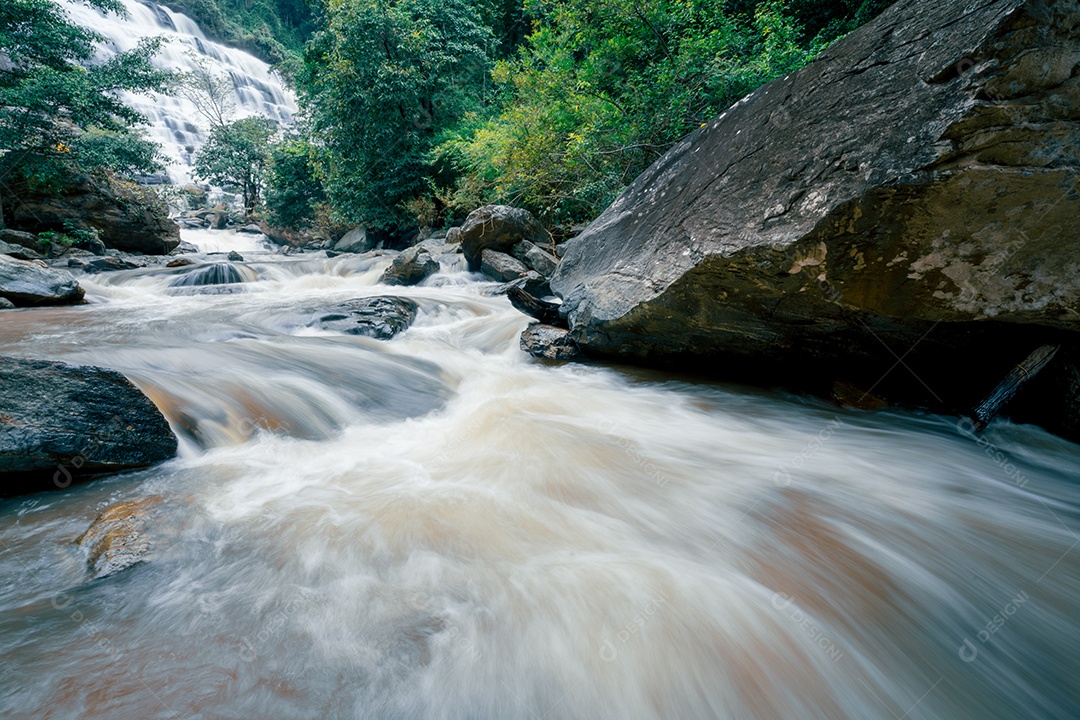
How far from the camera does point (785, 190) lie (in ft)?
8.52

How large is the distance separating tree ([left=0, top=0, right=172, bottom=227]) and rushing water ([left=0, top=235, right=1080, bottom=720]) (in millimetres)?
12011

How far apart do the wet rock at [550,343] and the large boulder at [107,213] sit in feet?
48.1

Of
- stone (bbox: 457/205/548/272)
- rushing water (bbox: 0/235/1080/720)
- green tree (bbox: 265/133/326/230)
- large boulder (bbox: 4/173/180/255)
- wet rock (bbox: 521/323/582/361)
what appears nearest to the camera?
rushing water (bbox: 0/235/1080/720)

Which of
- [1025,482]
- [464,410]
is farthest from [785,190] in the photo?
[464,410]

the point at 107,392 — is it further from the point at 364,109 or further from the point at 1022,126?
the point at 364,109

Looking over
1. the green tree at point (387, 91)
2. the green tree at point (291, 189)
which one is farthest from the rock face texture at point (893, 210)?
the green tree at point (291, 189)

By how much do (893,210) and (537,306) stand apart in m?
3.37

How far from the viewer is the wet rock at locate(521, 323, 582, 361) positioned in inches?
181

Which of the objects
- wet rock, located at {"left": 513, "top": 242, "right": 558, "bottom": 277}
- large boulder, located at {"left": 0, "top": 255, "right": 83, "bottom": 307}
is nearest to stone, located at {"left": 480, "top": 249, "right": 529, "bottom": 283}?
wet rock, located at {"left": 513, "top": 242, "right": 558, "bottom": 277}

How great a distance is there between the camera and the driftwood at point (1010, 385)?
7.96 feet

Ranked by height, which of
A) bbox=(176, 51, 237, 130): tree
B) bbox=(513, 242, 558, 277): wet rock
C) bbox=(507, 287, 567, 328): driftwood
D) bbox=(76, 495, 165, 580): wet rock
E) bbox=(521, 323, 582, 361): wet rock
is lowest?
bbox=(76, 495, 165, 580): wet rock

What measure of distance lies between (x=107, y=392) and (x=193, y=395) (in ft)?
2.44

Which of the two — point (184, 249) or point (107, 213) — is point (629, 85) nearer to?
point (107, 213)

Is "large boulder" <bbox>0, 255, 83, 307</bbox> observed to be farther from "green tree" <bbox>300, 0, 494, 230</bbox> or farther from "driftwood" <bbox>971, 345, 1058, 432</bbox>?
"driftwood" <bbox>971, 345, 1058, 432</bbox>
